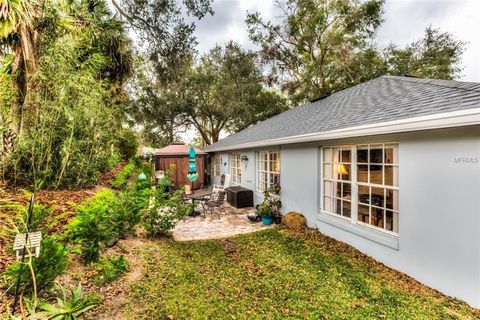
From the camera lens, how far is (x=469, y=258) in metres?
3.18

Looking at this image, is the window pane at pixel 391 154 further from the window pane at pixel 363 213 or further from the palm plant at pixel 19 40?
the palm plant at pixel 19 40

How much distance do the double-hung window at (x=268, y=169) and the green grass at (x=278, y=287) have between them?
354 cm

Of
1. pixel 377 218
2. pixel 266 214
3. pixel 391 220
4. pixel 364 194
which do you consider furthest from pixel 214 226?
pixel 391 220

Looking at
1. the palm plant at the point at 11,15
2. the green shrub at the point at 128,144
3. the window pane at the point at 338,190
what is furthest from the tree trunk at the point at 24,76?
the green shrub at the point at 128,144

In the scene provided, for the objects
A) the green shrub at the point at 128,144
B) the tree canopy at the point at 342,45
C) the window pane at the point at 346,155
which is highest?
the tree canopy at the point at 342,45

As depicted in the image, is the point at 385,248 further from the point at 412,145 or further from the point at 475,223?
the point at 412,145

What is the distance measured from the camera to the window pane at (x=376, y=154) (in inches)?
184

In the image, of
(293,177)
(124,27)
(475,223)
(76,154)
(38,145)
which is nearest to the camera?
(475,223)

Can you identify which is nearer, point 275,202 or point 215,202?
point 275,202

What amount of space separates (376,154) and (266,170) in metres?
4.81

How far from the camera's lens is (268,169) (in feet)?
29.3

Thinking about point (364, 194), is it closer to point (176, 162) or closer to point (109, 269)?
point (109, 269)

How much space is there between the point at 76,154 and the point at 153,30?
15.8 feet

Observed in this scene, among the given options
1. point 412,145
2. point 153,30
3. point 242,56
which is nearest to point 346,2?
point 242,56
